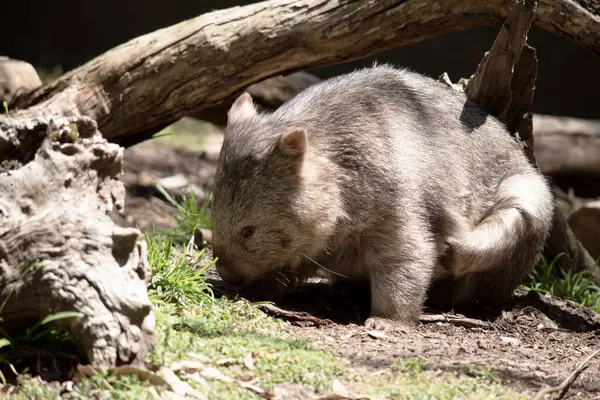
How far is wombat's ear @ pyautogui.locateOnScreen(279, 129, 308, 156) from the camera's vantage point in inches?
188

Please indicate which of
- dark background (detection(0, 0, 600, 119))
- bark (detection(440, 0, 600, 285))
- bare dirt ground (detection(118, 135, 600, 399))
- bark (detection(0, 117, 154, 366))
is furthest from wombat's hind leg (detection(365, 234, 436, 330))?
dark background (detection(0, 0, 600, 119))

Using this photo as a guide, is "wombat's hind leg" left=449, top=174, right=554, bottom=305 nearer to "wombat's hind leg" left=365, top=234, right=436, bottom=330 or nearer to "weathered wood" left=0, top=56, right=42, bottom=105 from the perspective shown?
"wombat's hind leg" left=365, top=234, right=436, bottom=330

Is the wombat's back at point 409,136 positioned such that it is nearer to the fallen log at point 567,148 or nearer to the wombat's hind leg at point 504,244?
the wombat's hind leg at point 504,244

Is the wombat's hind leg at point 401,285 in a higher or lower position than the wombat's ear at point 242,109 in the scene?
lower

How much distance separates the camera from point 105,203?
13.4 feet

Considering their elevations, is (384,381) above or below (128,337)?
below

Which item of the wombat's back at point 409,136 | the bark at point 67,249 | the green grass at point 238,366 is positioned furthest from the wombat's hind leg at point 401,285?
the bark at point 67,249

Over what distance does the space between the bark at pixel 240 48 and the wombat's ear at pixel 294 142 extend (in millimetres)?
1409

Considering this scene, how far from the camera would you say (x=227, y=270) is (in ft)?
16.3

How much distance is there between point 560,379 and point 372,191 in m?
1.59

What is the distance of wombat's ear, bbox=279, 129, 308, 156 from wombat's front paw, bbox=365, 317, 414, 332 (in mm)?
1079

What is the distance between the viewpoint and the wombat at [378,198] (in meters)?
4.89

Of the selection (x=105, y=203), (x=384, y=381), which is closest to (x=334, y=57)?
(x=105, y=203)

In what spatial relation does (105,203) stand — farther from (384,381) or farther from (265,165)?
(384,381)
